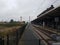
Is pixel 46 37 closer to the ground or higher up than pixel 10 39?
closer to the ground

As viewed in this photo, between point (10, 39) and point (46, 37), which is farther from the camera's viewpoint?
point (46, 37)

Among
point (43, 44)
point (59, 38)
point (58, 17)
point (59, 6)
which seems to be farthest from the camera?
point (58, 17)

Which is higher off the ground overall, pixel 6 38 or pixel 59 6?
pixel 59 6

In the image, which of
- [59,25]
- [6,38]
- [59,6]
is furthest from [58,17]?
[6,38]

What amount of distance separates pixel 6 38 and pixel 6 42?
269 mm

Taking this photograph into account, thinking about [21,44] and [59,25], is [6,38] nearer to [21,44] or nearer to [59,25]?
[21,44]

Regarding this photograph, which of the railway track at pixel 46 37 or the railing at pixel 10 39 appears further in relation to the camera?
the railway track at pixel 46 37

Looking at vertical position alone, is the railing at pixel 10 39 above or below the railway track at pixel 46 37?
above

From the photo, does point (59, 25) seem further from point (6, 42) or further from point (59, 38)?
point (6, 42)

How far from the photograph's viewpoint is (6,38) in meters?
12.8

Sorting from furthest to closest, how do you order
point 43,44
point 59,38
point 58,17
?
point 58,17
point 43,44
point 59,38

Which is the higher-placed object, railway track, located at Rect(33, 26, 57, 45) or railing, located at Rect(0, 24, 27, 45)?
railing, located at Rect(0, 24, 27, 45)

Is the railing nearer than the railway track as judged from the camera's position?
Yes

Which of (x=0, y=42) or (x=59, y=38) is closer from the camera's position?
(x=0, y=42)
